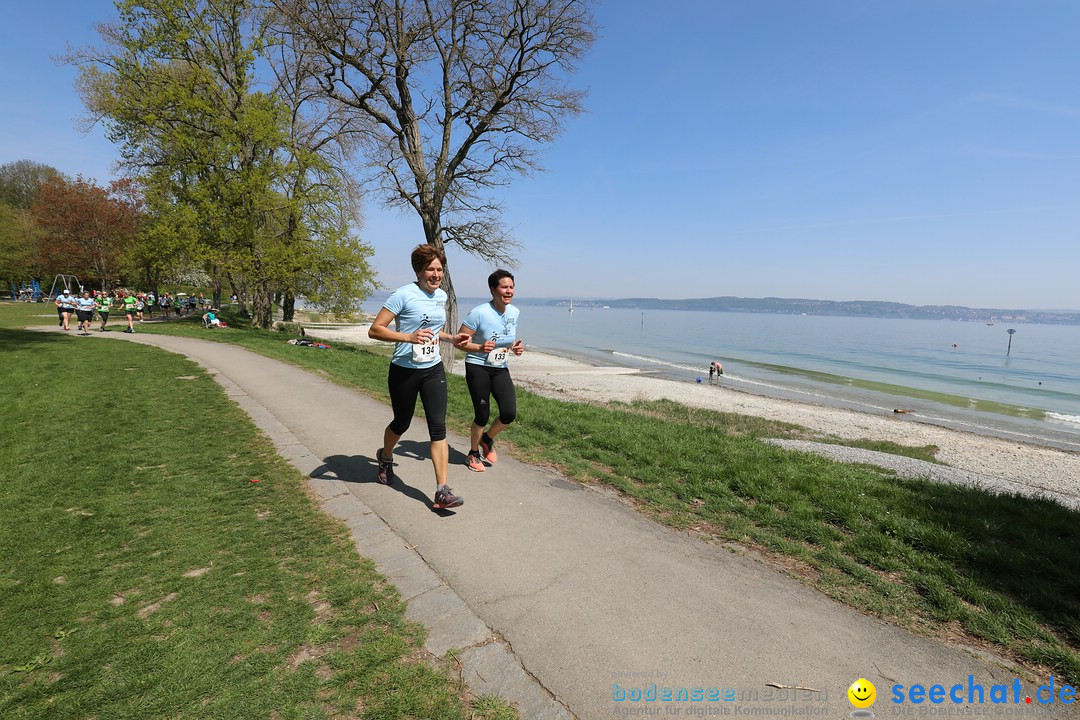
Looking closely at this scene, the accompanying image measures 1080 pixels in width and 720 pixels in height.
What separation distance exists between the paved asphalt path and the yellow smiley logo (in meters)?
0.03

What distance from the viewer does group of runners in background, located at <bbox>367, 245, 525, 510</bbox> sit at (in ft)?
13.6

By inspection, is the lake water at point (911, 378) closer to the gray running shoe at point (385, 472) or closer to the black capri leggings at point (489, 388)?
the black capri leggings at point (489, 388)

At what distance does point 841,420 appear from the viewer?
17.4 meters

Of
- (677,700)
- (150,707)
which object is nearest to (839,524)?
(677,700)

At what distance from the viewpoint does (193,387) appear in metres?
8.94

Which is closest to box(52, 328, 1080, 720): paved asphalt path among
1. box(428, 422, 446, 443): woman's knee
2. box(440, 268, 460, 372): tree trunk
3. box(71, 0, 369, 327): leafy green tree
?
box(428, 422, 446, 443): woman's knee

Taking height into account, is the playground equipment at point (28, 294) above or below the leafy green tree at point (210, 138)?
below

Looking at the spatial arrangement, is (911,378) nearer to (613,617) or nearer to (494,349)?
(494,349)

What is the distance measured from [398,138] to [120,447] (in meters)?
14.2

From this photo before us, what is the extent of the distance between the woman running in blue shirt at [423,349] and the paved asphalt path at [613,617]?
0.54 meters

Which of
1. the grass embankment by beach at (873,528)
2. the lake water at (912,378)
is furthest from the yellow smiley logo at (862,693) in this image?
the lake water at (912,378)

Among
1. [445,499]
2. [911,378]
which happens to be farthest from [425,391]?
[911,378]

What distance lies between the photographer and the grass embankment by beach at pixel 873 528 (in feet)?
9.43

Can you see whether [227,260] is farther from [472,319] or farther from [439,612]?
[439,612]
